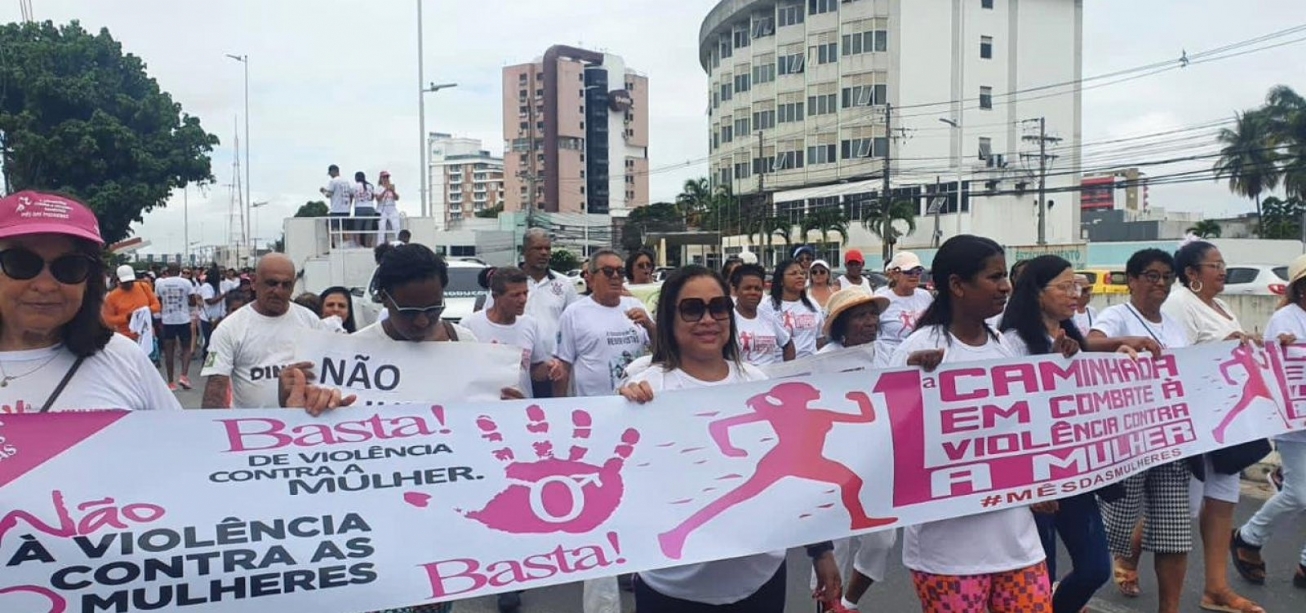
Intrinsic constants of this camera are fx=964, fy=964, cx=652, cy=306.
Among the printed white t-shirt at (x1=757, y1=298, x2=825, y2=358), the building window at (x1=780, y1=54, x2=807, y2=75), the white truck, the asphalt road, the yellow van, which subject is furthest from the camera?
the building window at (x1=780, y1=54, x2=807, y2=75)

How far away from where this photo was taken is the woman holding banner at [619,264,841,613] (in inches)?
117

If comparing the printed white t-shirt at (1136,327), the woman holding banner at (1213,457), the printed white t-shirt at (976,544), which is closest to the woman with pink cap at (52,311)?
the printed white t-shirt at (976,544)

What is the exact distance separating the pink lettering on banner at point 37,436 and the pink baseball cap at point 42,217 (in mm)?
477

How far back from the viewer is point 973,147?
5903 centimetres

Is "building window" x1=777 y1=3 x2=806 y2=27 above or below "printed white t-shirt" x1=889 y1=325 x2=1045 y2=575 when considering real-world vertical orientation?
above

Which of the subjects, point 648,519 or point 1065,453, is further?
point 1065,453

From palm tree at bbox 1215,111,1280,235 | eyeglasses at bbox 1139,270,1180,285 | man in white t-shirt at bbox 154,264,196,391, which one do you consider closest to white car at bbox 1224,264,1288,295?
eyeglasses at bbox 1139,270,1180,285

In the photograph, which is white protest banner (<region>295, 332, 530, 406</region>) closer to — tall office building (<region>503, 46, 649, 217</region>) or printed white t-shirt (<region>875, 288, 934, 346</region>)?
printed white t-shirt (<region>875, 288, 934, 346</region>)

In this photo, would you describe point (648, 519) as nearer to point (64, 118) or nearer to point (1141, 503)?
point (1141, 503)

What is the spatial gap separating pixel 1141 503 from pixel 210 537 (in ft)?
12.9

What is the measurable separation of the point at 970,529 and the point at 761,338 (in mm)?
3391

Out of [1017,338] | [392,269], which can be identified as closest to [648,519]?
[392,269]

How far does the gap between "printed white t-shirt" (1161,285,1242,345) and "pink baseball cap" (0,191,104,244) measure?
4804 millimetres

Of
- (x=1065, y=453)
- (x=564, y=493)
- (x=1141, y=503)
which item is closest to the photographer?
(x=564, y=493)
